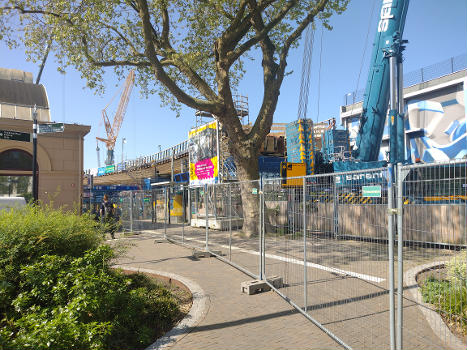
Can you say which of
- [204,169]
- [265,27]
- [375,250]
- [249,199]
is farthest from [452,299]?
[204,169]

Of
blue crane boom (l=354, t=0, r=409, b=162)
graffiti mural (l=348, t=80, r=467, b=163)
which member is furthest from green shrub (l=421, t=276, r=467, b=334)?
graffiti mural (l=348, t=80, r=467, b=163)

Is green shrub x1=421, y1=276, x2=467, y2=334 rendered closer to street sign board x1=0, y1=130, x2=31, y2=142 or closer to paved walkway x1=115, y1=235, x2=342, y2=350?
paved walkway x1=115, y1=235, x2=342, y2=350

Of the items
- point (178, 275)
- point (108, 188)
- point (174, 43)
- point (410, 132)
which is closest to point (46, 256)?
point (178, 275)

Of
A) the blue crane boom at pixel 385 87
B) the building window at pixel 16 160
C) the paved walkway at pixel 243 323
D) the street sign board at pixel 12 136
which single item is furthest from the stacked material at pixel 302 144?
the building window at pixel 16 160

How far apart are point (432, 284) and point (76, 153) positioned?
17.9m

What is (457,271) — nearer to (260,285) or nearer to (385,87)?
(260,285)

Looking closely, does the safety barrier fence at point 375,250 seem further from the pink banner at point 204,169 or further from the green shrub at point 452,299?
the pink banner at point 204,169

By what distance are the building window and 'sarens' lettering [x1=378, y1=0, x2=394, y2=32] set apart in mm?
17283

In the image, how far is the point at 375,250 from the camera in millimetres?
3906

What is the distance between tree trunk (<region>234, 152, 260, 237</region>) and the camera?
9938 millimetres

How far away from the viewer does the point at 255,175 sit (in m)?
12.2

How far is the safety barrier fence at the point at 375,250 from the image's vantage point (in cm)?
308

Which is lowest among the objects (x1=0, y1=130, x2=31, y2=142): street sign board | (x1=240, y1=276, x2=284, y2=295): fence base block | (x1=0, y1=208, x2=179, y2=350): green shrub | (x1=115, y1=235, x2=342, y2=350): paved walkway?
(x1=115, y1=235, x2=342, y2=350): paved walkway

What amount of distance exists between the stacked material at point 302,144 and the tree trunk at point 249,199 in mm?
3368
